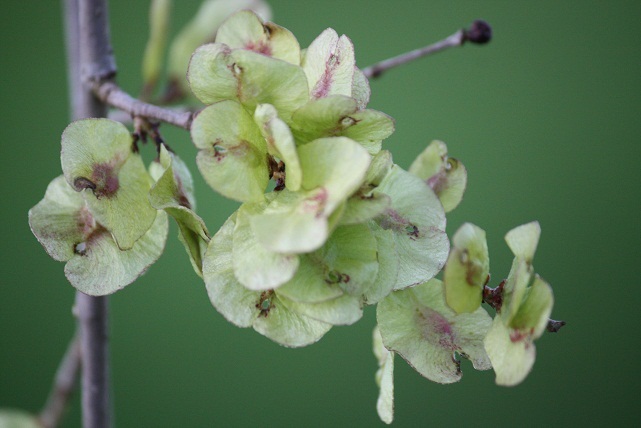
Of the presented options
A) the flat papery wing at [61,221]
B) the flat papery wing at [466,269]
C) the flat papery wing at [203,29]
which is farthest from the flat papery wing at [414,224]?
the flat papery wing at [203,29]

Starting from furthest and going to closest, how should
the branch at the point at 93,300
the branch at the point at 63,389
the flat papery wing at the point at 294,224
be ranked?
the branch at the point at 63,389 < the branch at the point at 93,300 < the flat papery wing at the point at 294,224

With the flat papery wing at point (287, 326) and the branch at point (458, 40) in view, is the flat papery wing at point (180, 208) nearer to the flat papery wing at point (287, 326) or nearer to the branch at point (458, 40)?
the flat papery wing at point (287, 326)

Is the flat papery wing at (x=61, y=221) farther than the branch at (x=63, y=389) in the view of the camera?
No

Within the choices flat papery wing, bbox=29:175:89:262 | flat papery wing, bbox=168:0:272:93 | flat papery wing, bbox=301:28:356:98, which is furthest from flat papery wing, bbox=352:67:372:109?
flat papery wing, bbox=168:0:272:93

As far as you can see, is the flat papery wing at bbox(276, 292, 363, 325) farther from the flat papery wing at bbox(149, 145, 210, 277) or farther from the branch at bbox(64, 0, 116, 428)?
A: the branch at bbox(64, 0, 116, 428)

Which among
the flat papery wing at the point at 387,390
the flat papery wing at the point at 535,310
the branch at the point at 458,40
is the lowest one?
the flat papery wing at the point at 387,390

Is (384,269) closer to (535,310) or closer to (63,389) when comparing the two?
(535,310)
